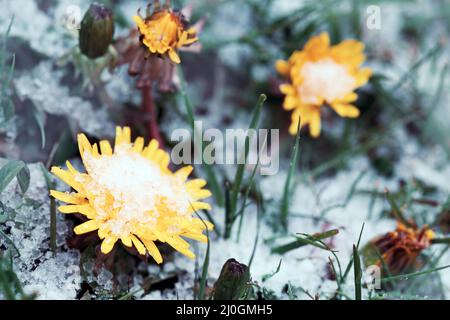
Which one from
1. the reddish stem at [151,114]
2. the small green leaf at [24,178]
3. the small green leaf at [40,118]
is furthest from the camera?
the reddish stem at [151,114]

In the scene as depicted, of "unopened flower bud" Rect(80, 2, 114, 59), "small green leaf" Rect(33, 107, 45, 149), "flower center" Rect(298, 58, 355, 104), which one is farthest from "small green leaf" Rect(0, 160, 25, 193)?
"flower center" Rect(298, 58, 355, 104)

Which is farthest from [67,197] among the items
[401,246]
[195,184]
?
[401,246]

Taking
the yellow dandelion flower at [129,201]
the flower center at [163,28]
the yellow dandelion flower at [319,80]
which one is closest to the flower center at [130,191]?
the yellow dandelion flower at [129,201]

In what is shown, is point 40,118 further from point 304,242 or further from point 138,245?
point 304,242

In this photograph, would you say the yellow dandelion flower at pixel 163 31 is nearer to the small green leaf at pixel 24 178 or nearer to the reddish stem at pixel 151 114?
the reddish stem at pixel 151 114
